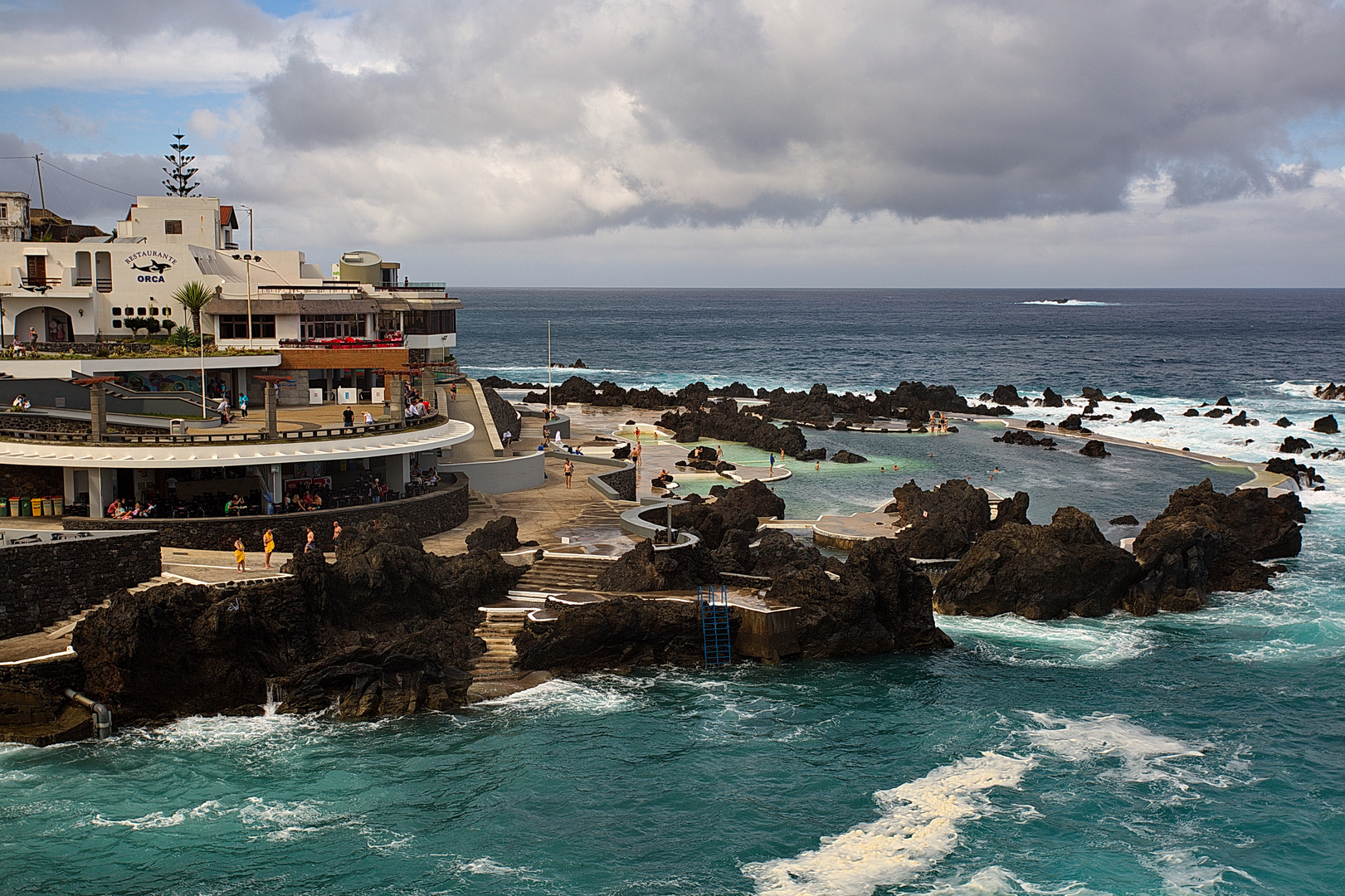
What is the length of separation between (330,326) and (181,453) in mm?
17330

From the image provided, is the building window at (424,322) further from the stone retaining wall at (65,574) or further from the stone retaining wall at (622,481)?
the stone retaining wall at (65,574)

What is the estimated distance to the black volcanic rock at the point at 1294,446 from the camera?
74.4 metres

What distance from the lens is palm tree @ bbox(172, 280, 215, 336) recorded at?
47.9m

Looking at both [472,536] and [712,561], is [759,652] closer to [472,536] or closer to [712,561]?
[712,561]

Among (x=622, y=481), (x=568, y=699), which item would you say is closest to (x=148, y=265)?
(x=622, y=481)

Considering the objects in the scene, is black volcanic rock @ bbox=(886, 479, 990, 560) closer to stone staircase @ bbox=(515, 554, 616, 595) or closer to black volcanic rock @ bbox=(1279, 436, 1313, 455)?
stone staircase @ bbox=(515, 554, 616, 595)

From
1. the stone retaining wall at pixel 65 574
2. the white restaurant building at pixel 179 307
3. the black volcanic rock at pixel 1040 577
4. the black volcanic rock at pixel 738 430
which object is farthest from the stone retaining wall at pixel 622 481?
the black volcanic rock at pixel 738 430

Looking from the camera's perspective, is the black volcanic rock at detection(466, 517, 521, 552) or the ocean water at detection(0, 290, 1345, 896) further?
the black volcanic rock at detection(466, 517, 521, 552)

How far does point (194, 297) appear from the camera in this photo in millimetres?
47938

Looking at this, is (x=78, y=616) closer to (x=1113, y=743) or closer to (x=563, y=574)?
(x=563, y=574)

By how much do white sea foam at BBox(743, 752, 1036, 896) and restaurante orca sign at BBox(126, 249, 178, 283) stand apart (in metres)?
39.7

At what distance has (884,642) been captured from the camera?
114 ft

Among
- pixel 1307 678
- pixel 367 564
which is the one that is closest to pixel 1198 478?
pixel 1307 678

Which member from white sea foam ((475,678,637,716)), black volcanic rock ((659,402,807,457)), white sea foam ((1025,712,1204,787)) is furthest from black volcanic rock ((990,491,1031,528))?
black volcanic rock ((659,402,807,457))
